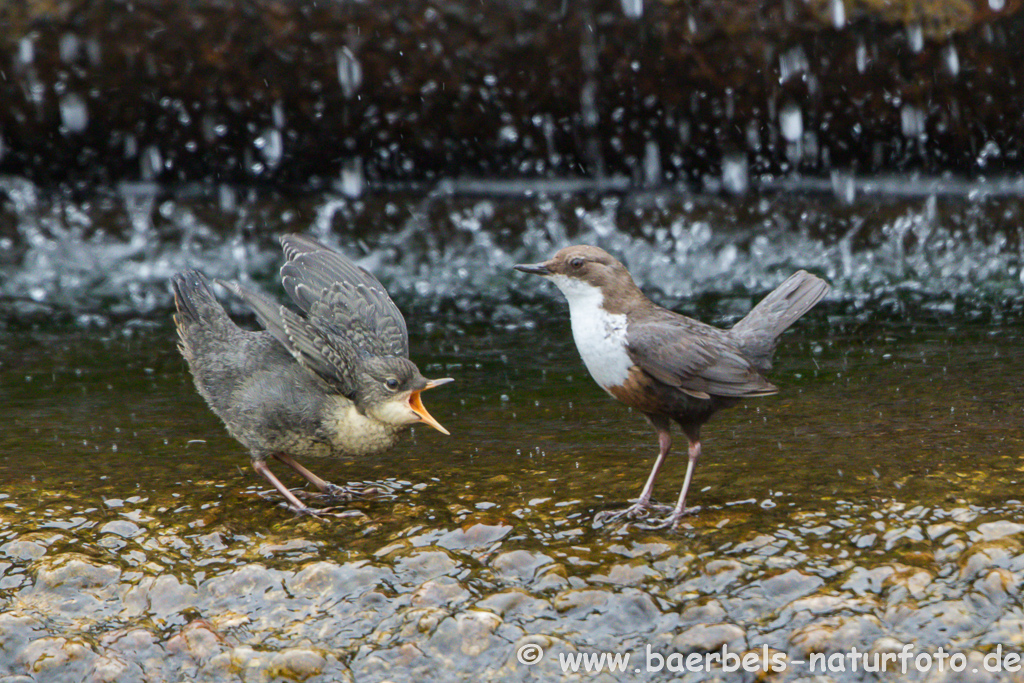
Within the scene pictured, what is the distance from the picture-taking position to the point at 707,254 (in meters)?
7.26

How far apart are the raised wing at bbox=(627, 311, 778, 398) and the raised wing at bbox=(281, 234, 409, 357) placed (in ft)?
2.96

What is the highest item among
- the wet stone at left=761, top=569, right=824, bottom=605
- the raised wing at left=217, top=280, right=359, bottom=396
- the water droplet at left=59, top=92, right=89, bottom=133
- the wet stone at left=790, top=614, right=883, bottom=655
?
the water droplet at left=59, top=92, right=89, bottom=133

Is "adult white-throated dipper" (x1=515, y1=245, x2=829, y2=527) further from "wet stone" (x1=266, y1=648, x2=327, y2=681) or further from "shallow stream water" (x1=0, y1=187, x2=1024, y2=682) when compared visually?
"wet stone" (x1=266, y1=648, x2=327, y2=681)

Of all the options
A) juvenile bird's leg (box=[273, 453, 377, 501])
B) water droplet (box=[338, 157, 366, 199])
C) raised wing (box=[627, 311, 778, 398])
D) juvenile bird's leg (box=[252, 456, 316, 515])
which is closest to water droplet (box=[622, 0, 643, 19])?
water droplet (box=[338, 157, 366, 199])

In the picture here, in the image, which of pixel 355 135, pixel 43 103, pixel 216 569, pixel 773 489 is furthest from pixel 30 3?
pixel 773 489

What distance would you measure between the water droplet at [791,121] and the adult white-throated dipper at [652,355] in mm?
4442

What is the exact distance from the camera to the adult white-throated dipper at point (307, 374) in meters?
3.42

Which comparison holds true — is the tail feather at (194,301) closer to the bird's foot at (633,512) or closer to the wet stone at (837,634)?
the bird's foot at (633,512)

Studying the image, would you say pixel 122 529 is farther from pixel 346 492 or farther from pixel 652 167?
pixel 652 167

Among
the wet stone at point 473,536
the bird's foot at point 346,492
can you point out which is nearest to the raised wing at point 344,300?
the bird's foot at point 346,492

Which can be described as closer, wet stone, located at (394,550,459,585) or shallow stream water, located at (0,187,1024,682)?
shallow stream water, located at (0,187,1024,682)

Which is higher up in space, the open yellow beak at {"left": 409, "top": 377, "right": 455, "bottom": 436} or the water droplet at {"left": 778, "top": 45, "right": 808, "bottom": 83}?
the water droplet at {"left": 778, "top": 45, "right": 808, "bottom": 83}

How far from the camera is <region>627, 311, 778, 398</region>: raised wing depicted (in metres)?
3.25

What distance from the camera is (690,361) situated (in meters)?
3.27
